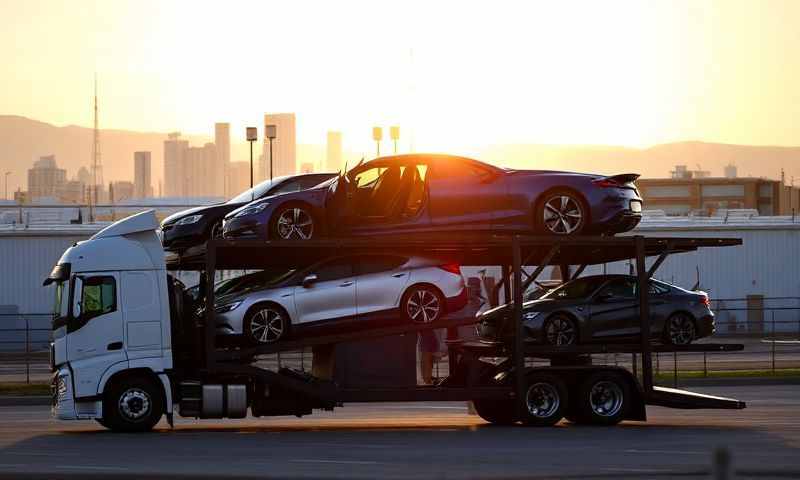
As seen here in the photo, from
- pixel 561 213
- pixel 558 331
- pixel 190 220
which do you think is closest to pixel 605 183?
pixel 561 213

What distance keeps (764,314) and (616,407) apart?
98.6 ft

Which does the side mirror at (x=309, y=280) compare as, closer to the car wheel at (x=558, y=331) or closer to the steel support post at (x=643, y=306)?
the car wheel at (x=558, y=331)

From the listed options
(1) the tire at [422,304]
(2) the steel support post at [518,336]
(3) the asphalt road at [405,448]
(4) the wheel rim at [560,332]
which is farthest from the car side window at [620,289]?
(1) the tire at [422,304]

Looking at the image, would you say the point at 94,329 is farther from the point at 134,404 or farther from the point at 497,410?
the point at 497,410

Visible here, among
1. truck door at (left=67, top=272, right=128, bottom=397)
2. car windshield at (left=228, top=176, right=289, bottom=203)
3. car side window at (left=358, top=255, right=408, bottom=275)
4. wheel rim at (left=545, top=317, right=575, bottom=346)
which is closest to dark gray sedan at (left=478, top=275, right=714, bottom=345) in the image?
wheel rim at (left=545, top=317, right=575, bottom=346)

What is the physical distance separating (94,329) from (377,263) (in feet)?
13.0

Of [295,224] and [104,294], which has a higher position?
[295,224]

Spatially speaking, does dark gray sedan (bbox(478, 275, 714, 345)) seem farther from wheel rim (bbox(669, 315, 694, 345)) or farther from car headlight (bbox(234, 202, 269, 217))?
car headlight (bbox(234, 202, 269, 217))

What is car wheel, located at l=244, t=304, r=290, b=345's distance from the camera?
771 inches

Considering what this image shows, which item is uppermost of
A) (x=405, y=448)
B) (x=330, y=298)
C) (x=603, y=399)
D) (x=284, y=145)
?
(x=284, y=145)

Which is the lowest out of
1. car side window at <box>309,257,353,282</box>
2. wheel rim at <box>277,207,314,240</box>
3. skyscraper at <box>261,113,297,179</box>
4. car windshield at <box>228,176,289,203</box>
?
car side window at <box>309,257,353,282</box>

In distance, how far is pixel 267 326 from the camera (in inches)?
771

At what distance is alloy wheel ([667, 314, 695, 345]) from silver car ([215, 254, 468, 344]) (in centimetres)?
363

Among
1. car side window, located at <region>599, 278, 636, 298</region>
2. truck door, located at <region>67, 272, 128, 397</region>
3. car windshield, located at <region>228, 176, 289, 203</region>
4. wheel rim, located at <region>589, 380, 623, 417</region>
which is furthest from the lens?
car windshield, located at <region>228, 176, 289, 203</region>
